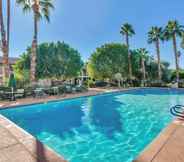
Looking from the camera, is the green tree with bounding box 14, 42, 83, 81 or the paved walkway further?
the green tree with bounding box 14, 42, 83, 81

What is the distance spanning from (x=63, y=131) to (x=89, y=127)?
47.0 inches

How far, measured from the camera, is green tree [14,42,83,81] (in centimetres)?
2258

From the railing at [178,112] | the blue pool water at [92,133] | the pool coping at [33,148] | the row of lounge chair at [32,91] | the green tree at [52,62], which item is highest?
the green tree at [52,62]

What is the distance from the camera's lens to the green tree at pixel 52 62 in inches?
889

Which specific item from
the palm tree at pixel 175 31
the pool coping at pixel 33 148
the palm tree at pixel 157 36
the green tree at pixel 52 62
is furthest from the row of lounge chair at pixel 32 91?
the palm tree at pixel 175 31

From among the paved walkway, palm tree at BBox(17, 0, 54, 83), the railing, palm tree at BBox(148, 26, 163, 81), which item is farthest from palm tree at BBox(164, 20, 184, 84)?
the paved walkway

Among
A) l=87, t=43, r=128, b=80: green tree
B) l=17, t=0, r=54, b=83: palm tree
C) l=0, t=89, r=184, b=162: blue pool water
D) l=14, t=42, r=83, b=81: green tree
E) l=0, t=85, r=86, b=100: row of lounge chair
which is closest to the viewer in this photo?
l=0, t=89, r=184, b=162: blue pool water

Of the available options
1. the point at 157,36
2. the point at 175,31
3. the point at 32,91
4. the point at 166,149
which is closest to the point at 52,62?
the point at 32,91

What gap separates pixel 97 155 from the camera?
4840 millimetres

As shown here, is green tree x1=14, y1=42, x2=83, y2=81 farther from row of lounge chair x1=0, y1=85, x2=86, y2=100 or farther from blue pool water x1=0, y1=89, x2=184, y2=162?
blue pool water x1=0, y1=89, x2=184, y2=162

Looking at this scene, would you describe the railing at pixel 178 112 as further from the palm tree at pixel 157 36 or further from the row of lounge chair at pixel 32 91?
the palm tree at pixel 157 36

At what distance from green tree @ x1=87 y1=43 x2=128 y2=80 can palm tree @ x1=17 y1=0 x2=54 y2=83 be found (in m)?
11.7

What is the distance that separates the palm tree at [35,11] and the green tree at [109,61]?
11.7 m

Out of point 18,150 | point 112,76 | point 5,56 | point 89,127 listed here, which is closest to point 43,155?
point 18,150
